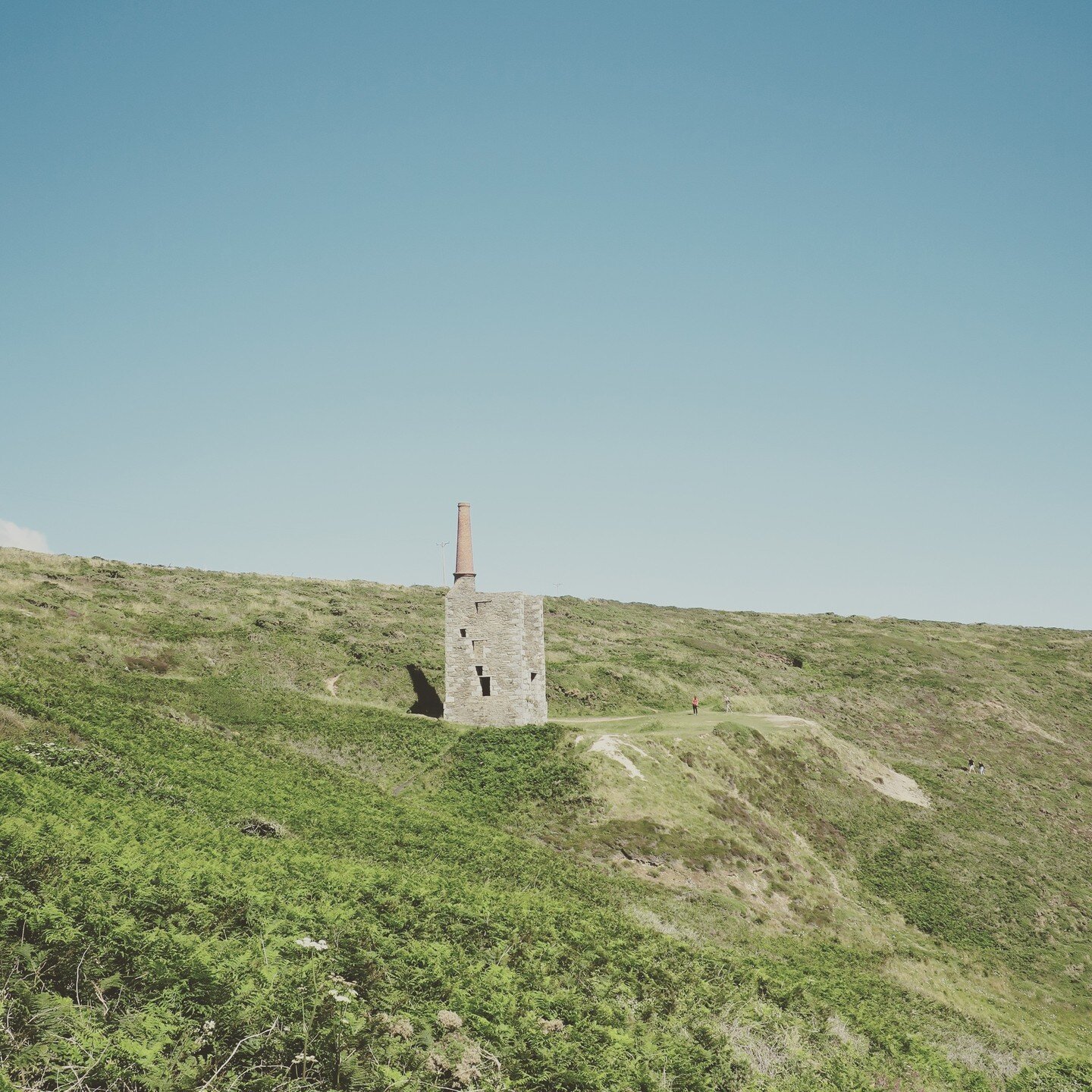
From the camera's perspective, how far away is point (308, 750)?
32562 millimetres

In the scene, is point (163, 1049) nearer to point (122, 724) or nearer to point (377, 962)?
point (377, 962)

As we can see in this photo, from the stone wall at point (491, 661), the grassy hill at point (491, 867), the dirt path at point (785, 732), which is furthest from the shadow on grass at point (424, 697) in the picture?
the dirt path at point (785, 732)

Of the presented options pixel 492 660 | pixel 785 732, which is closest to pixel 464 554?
pixel 492 660

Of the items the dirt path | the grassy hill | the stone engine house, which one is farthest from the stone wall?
the dirt path

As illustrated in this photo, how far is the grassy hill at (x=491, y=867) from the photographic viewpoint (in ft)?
29.3

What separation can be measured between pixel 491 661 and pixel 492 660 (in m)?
0.09

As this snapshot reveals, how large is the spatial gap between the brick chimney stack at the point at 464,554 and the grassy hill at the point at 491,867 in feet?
24.0

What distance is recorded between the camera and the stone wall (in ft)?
121

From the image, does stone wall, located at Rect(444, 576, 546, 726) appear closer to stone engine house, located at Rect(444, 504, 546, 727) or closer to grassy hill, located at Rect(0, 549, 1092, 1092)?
stone engine house, located at Rect(444, 504, 546, 727)

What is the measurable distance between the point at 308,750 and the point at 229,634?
15508 mm

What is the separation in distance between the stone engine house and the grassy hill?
7.32ft

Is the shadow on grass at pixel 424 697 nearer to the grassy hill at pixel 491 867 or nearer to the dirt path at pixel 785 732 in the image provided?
the grassy hill at pixel 491 867

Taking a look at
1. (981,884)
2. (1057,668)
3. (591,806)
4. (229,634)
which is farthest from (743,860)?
(1057,668)

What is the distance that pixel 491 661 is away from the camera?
37.3 metres
